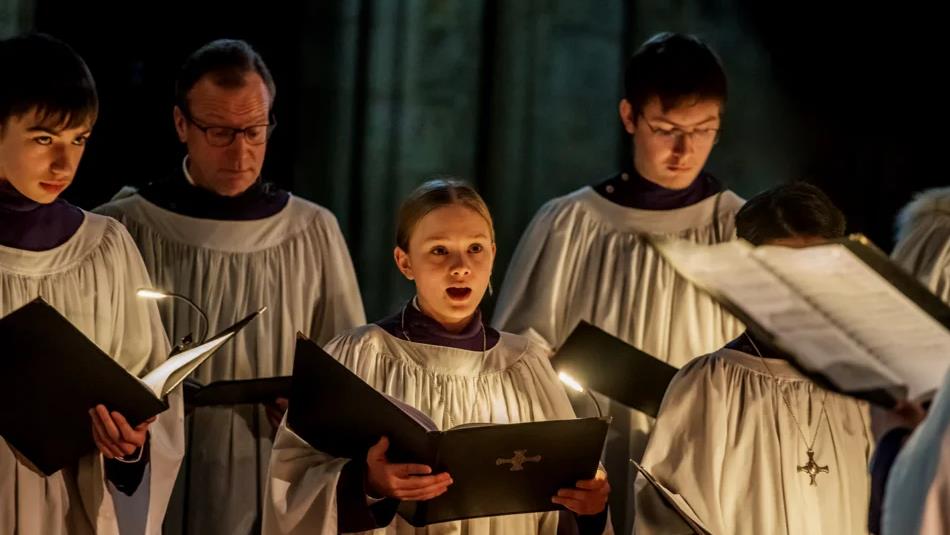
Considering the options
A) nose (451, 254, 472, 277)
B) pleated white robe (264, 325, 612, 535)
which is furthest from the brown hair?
pleated white robe (264, 325, 612, 535)

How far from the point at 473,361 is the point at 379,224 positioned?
7.51 feet

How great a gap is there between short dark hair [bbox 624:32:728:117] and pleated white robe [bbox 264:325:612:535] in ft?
3.86

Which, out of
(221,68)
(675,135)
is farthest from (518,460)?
(221,68)

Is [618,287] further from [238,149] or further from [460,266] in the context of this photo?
[238,149]

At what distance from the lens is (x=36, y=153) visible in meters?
3.78

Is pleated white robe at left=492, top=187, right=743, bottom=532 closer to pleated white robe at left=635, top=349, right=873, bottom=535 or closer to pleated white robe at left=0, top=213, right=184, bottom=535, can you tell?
pleated white robe at left=635, top=349, right=873, bottom=535

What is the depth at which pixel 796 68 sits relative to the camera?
6.44 m

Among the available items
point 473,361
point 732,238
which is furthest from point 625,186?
point 473,361

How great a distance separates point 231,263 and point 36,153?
1.03 metres

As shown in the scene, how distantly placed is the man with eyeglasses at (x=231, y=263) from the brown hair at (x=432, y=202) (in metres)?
0.79

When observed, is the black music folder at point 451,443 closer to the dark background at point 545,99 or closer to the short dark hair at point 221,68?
the short dark hair at point 221,68

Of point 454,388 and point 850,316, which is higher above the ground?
point 850,316

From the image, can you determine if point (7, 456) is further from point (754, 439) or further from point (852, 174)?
point (852, 174)

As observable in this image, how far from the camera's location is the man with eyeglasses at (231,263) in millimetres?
4586
